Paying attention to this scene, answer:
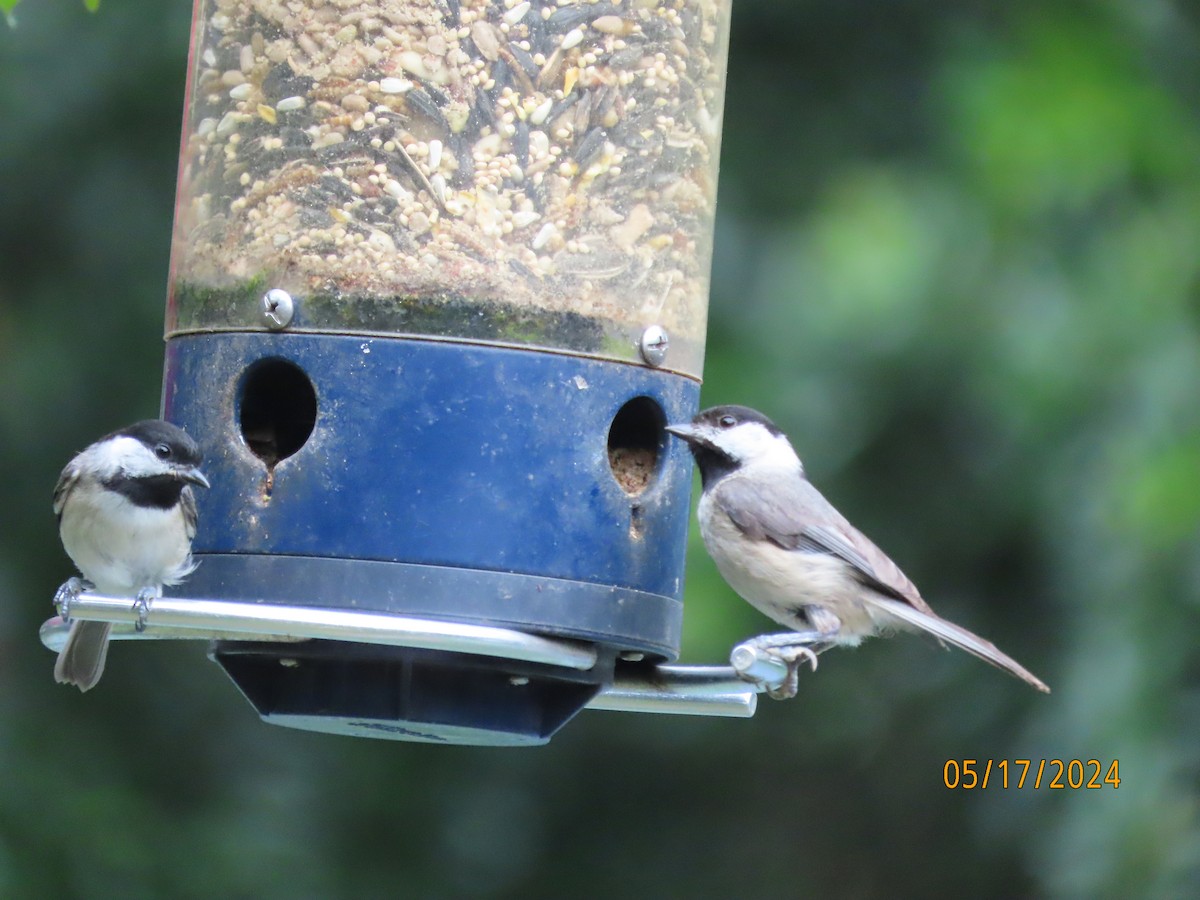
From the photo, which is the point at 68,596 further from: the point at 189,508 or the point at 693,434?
the point at 693,434

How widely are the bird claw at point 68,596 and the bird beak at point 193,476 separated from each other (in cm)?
36

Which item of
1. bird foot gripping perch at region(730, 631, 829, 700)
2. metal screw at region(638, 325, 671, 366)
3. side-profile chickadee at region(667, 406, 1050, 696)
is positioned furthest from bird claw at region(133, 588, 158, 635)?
side-profile chickadee at region(667, 406, 1050, 696)

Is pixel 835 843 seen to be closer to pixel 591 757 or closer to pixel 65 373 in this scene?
pixel 591 757

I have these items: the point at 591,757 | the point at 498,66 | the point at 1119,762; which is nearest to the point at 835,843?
the point at 591,757

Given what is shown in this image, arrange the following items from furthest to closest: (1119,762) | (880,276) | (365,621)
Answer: (880,276)
(1119,762)
(365,621)

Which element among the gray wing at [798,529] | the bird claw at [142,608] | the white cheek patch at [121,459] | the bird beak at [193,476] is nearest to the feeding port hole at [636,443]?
the gray wing at [798,529]

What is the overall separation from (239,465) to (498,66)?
1099 mm

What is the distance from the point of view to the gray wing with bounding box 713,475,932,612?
16.1 feet

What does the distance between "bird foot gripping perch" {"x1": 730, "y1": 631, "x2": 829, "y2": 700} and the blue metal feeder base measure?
0.31 m

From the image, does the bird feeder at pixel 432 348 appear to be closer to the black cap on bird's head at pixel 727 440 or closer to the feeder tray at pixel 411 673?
the feeder tray at pixel 411 673

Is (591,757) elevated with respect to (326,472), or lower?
lower

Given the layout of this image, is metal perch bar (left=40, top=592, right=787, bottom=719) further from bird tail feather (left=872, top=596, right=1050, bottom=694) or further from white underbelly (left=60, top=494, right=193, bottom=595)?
bird tail feather (left=872, top=596, right=1050, bottom=694)

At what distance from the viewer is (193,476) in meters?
4.19

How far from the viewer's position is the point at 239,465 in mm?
4234
